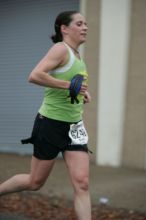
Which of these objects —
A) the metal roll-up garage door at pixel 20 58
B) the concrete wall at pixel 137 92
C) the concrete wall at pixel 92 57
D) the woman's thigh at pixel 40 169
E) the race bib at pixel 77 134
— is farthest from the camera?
the metal roll-up garage door at pixel 20 58

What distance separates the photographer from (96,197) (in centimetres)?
612

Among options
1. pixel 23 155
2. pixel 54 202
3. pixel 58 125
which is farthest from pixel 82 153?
pixel 23 155

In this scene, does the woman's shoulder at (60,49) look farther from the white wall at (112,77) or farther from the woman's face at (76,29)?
the white wall at (112,77)

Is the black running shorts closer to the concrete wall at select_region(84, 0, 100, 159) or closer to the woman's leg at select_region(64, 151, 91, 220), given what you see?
the woman's leg at select_region(64, 151, 91, 220)

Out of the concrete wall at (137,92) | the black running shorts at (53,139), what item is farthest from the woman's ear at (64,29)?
the concrete wall at (137,92)

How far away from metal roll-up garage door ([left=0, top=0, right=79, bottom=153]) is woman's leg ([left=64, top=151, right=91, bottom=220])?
4.81m

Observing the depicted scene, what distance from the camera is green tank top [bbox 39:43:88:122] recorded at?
4.32 m

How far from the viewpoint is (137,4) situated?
7.56 m

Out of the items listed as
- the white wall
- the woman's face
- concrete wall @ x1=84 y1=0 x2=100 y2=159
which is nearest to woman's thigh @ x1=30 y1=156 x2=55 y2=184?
the woman's face

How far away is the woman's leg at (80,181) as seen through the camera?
13.6ft

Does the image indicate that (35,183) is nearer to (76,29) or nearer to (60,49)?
(60,49)

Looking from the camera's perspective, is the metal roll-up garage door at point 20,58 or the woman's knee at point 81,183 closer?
the woman's knee at point 81,183

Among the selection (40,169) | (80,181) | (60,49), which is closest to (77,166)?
(80,181)

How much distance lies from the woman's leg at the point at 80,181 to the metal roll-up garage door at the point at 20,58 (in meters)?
4.81
